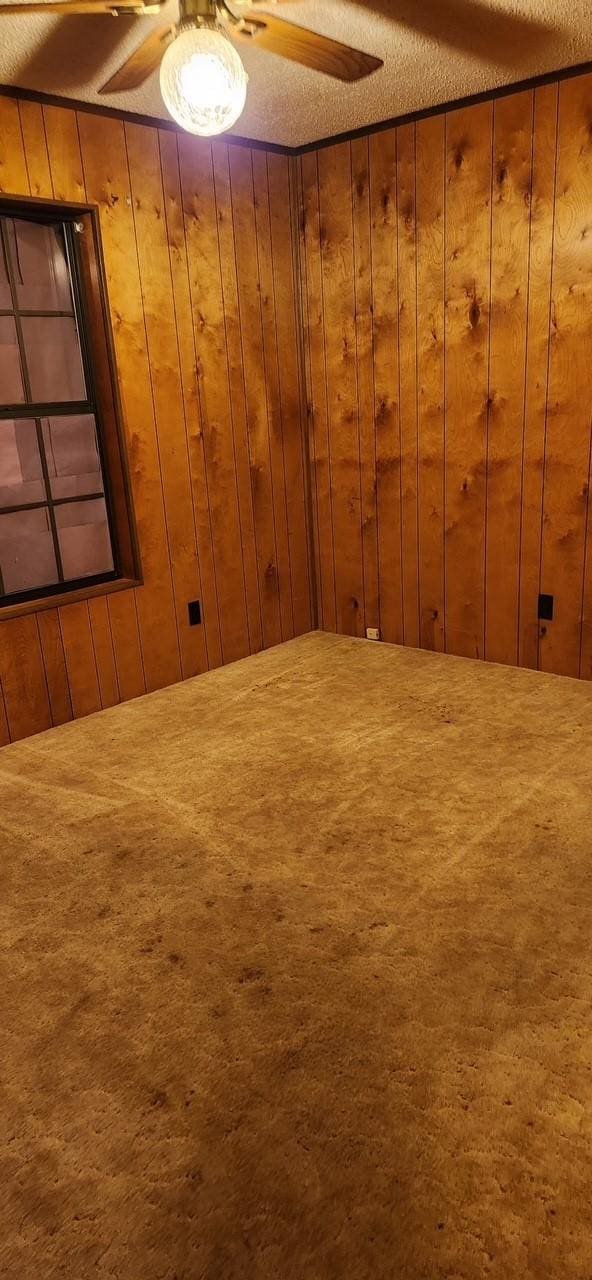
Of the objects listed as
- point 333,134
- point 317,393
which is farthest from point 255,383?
point 333,134

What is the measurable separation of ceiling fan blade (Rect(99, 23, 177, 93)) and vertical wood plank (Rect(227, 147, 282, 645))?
5.01 feet

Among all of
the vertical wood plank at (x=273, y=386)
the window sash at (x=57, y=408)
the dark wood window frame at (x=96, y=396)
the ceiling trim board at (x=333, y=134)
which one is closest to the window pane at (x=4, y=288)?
the window sash at (x=57, y=408)

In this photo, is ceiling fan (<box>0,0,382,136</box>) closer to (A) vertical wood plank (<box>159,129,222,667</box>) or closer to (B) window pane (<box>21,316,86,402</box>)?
(B) window pane (<box>21,316,86,402</box>)

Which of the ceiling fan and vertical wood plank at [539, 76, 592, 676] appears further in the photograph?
vertical wood plank at [539, 76, 592, 676]

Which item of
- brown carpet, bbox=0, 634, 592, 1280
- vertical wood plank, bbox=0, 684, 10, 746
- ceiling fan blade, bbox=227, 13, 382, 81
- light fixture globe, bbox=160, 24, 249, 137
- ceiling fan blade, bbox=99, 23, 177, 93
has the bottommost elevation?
brown carpet, bbox=0, 634, 592, 1280

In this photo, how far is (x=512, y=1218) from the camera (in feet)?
4.54

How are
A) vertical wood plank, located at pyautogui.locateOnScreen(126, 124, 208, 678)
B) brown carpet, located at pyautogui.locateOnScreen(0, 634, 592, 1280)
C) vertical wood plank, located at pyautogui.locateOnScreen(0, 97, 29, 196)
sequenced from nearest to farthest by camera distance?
brown carpet, located at pyautogui.locateOnScreen(0, 634, 592, 1280) → vertical wood plank, located at pyautogui.locateOnScreen(0, 97, 29, 196) → vertical wood plank, located at pyautogui.locateOnScreen(126, 124, 208, 678)

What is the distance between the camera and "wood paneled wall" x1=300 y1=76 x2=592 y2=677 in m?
3.38

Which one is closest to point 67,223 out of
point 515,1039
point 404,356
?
point 404,356

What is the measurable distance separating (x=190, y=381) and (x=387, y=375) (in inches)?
37.4

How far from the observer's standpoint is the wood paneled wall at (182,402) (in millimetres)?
3346

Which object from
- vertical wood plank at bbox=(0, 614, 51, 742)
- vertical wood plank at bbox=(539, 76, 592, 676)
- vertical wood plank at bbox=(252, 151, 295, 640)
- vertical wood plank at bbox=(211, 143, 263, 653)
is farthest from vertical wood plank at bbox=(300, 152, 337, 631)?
vertical wood plank at bbox=(0, 614, 51, 742)

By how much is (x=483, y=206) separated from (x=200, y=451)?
159 cm

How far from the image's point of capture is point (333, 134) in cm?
382
